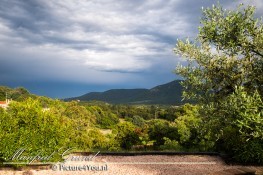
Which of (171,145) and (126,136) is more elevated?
(126,136)

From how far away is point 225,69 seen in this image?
13.8 m

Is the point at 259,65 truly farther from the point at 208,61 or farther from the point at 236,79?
the point at 208,61

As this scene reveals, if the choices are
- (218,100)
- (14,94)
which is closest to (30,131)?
(218,100)

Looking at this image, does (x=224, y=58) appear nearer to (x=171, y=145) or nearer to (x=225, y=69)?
(x=225, y=69)

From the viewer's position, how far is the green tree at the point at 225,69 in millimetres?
11961

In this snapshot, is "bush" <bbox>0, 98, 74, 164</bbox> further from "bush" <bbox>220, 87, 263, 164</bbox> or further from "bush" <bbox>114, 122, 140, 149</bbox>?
"bush" <bbox>114, 122, 140, 149</bbox>

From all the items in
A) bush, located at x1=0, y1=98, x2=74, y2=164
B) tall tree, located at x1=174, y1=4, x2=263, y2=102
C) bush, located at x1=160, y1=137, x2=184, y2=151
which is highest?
tall tree, located at x1=174, y1=4, x2=263, y2=102

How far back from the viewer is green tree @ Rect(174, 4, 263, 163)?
12.0 meters

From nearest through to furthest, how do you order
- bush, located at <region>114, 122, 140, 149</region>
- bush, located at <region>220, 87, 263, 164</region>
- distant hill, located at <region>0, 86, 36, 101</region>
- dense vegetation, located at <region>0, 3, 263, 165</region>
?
bush, located at <region>220, 87, 263, 164</region> < dense vegetation, located at <region>0, 3, 263, 165</region> < bush, located at <region>114, 122, 140, 149</region> < distant hill, located at <region>0, 86, 36, 101</region>

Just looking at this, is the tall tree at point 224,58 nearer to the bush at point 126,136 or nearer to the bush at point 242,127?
the bush at point 242,127

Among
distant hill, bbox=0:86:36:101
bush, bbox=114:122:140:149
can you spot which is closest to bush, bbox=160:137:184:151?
bush, bbox=114:122:140:149

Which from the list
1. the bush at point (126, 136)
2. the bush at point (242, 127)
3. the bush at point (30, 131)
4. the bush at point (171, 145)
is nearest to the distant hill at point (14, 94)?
the bush at point (126, 136)

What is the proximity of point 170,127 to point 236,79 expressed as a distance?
18017 mm

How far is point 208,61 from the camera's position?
14.4 metres
